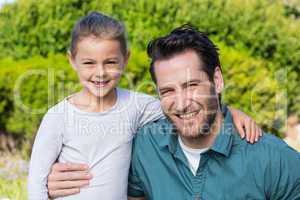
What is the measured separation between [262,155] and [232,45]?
Answer: 6475 mm

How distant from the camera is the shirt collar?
301 centimetres

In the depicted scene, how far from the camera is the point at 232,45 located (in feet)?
30.4

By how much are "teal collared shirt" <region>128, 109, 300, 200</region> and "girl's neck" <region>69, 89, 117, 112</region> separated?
42 centimetres

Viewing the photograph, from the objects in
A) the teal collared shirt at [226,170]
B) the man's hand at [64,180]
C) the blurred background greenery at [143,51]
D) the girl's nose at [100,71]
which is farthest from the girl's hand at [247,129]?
the blurred background greenery at [143,51]

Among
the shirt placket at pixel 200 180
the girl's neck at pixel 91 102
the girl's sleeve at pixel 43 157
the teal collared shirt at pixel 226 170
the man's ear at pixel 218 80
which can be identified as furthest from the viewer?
the girl's neck at pixel 91 102

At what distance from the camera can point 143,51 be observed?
8422 mm

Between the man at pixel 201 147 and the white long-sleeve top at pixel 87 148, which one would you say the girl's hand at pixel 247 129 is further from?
the white long-sleeve top at pixel 87 148

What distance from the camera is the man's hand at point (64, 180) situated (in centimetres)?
335

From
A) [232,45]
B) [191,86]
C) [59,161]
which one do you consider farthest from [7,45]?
[191,86]

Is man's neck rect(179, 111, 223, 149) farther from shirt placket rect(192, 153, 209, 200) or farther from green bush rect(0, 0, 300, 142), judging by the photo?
green bush rect(0, 0, 300, 142)

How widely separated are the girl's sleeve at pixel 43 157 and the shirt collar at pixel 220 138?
0.61 metres

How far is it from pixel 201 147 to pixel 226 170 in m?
0.19

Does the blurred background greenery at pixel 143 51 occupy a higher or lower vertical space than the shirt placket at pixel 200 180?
higher

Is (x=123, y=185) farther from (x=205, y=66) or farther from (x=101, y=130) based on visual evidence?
(x=205, y=66)
